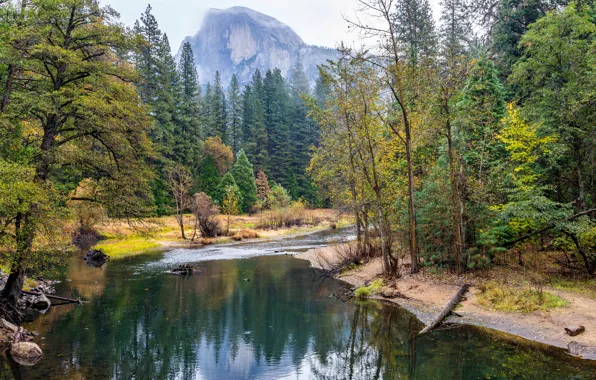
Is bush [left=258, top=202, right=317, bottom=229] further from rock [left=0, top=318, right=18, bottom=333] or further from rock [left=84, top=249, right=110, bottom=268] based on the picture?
rock [left=0, top=318, right=18, bottom=333]

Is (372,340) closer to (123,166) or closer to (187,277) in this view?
(123,166)

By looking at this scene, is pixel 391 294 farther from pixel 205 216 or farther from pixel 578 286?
pixel 205 216

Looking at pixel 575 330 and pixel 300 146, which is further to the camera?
pixel 300 146

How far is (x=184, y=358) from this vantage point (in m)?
11.5

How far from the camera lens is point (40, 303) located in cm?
1591

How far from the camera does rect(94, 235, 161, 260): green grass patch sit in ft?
102

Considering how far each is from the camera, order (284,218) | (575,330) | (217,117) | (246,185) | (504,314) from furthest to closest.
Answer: (217,117) < (246,185) < (284,218) < (504,314) < (575,330)

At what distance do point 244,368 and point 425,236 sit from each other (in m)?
12.1

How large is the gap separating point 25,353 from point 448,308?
1327 cm

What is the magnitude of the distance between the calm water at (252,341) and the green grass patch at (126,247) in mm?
10279

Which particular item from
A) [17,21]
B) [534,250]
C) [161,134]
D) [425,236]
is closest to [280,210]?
[161,134]

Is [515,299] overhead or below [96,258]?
below

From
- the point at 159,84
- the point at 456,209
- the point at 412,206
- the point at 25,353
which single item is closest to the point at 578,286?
the point at 456,209

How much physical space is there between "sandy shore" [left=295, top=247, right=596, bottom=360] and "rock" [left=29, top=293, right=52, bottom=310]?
14.5m
